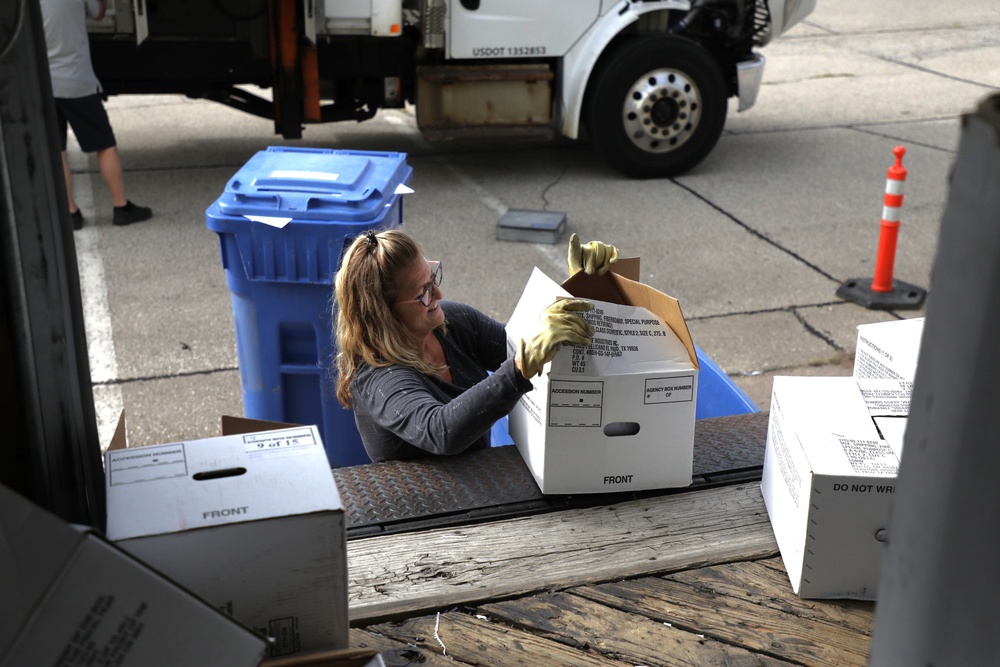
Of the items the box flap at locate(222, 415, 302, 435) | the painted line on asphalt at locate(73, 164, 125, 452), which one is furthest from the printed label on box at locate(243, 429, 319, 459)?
the painted line on asphalt at locate(73, 164, 125, 452)

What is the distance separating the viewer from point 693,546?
2352 mm

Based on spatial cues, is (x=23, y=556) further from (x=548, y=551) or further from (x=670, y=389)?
(x=670, y=389)

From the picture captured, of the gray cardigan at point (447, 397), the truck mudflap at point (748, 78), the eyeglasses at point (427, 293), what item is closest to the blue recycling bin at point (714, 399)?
the gray cardigan at point (447, 397)

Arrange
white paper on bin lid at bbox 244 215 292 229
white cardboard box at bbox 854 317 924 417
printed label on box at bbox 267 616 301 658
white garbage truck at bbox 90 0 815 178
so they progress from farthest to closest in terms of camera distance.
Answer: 1. white garbage truck at bbox 90 0 815 178
2. white paper on bin lid at bbox 244 215 292 229
3. white cardboard box at bbox 854 317 924 417
4. printed label on box at bbox 267 616 301 658

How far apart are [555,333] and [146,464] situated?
0.92m

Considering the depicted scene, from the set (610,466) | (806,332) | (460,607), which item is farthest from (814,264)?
(460,607)

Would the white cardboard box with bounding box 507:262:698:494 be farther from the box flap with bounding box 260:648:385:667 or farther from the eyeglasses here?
the box flap with bounding box 260:648:385:667

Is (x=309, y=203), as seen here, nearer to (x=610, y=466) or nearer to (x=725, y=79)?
(x=610, y=466)

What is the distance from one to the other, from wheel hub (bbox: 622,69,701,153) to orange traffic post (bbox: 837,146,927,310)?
1.94m

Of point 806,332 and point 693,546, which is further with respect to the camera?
point 806,332

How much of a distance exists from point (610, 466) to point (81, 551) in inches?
55.5

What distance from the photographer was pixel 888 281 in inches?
219

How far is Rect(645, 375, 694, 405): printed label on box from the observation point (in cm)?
240

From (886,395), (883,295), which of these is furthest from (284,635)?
(883,295)
